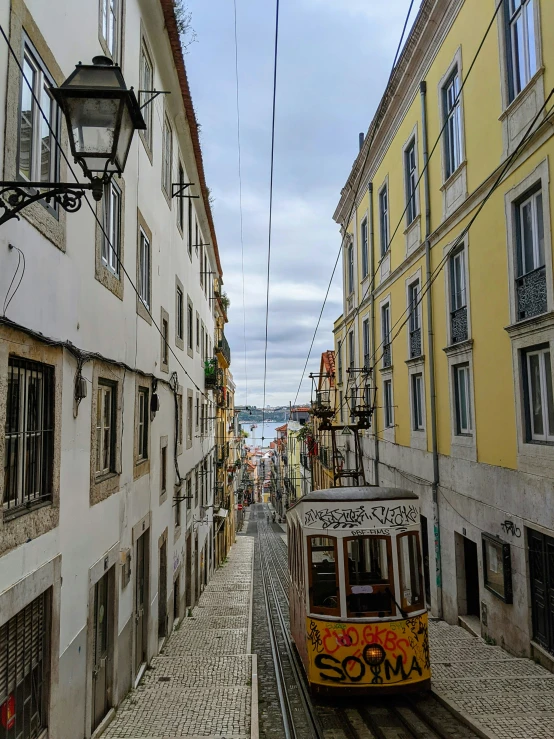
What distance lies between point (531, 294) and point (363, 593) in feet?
17.6

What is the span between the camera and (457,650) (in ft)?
34.7

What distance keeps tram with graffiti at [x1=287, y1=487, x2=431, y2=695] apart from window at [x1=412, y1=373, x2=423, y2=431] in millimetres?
7794

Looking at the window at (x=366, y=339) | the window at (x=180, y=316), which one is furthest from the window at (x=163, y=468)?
the window at (x=366, y=339)

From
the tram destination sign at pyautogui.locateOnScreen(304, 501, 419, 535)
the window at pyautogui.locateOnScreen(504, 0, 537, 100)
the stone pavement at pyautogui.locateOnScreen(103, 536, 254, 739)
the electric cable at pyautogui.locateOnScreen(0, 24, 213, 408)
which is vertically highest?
the window at pyautogui.locateOnScreen(504, 0, 537, 100)

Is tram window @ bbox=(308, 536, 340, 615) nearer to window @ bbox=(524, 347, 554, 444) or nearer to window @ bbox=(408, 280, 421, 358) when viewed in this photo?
window @ bbox=(524, 347, 554, 444)

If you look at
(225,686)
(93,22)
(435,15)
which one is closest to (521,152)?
(435,15)

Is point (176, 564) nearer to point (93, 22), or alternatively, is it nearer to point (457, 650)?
point (457, 650)

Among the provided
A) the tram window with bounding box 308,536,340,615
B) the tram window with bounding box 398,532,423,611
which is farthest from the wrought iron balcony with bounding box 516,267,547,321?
the tram window with bounding box 308,536,340,615

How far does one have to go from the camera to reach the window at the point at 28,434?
4.77 metres

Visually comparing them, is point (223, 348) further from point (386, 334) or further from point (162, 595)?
point (162, 595)

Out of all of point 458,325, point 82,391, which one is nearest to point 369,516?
point 82,391

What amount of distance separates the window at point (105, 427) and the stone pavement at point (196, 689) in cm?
303

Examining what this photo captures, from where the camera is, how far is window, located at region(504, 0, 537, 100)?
371 inches

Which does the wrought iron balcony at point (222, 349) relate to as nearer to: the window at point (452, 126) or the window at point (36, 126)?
the window at point (452, 126)
